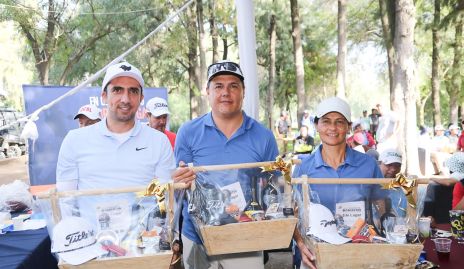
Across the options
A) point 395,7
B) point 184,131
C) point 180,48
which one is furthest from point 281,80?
point 184,131

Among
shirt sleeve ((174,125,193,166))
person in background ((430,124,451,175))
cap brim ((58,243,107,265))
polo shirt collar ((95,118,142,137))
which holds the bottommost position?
person in background ((430,124,451,175))

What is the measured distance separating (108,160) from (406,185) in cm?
144

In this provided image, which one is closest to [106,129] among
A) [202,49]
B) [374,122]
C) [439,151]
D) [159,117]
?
[159,117]

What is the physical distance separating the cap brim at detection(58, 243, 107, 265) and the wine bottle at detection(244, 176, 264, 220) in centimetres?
71

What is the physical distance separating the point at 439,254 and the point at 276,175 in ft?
3.59

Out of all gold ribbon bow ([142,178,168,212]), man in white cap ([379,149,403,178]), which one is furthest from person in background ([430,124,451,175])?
gold ribbon bow ([142,178,168,212])

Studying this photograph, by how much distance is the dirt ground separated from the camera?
4928 mm

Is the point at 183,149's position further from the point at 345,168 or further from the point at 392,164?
the point at 392,164

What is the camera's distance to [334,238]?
5.95 ft

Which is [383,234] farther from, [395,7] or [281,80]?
[281,80]

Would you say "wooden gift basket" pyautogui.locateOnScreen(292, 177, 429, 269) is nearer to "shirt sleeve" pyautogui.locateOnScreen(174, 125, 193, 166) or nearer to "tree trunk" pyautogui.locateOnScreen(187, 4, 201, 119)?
"shirt sleeve" pyautogui.locateOnScreen(174, 125, 193, 166)

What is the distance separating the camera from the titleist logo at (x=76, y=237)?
1651 mm

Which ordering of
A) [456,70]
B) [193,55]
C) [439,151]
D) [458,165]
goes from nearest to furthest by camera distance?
[458,165]
[439,151]
[456,70]
[193,55]

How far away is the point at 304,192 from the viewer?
78.7 inches
